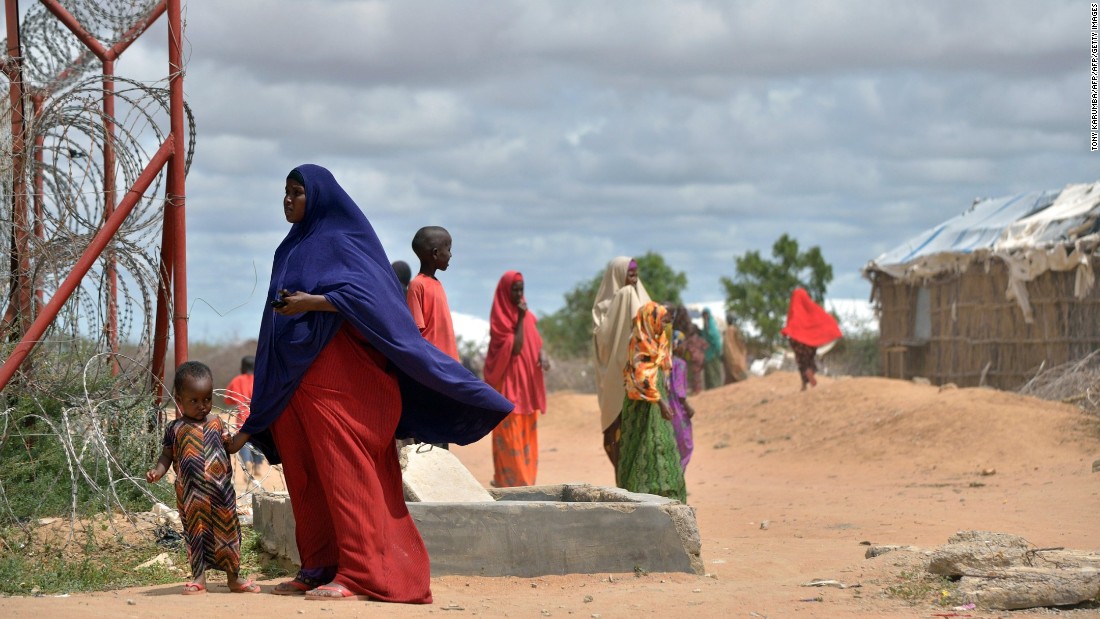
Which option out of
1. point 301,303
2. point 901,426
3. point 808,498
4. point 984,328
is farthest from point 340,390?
point 984,328

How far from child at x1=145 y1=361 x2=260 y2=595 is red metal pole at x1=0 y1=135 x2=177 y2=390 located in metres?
1.24

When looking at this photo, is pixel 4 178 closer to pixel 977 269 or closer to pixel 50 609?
pixel 50 609

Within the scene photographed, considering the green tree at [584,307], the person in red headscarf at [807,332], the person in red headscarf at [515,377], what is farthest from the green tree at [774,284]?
the person in red headscarf at [515,377]

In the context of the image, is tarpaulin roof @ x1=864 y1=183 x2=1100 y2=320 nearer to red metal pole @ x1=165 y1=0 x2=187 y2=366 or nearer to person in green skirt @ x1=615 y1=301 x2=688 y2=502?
person in green skirt @ x1=615 y1=301 x2=688 y2=502

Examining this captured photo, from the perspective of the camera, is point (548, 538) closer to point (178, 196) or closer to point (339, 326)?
point (339, 326)

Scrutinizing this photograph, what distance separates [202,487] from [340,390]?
81 centimetres

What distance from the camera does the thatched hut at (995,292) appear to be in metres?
19.0

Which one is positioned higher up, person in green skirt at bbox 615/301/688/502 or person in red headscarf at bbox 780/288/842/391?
person in red headscarf at bbox 780/288/842/391

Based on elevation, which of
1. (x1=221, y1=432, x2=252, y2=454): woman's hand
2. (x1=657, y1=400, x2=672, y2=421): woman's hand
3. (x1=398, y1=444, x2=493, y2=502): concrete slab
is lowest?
(x1=398, y1=444, x2=493, y2=502): concrete slab

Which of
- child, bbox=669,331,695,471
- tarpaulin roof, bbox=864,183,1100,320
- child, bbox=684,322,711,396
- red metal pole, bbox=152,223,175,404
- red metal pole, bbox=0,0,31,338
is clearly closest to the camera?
red metal pole, bbox=152,223,175,404

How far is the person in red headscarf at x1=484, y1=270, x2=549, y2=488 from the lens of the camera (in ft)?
34.9

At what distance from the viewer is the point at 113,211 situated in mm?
7781

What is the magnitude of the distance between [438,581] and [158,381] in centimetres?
244

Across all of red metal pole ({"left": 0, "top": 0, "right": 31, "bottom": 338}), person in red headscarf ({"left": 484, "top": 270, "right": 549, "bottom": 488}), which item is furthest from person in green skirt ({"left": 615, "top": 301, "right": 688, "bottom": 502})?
red metal pole ({"left": 0, "top": 0, "right": 31, "bottom": 338})
